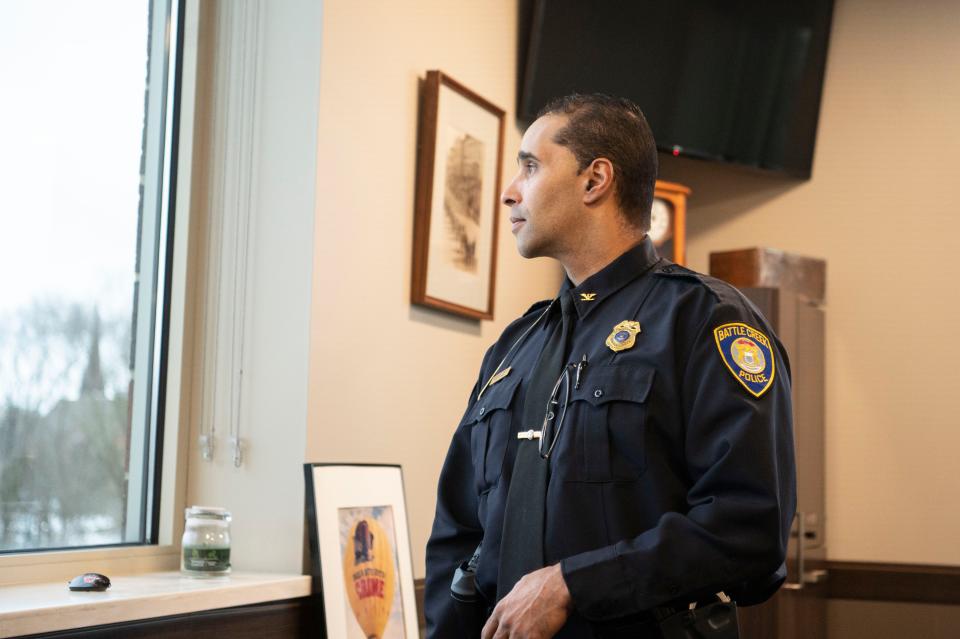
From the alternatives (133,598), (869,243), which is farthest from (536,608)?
(869,243)

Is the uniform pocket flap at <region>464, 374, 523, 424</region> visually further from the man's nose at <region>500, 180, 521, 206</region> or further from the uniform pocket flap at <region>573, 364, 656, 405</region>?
the man's nose at <region>500, 180, 521, 206</region>

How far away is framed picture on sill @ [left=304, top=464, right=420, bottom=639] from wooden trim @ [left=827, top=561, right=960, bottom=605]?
216 centimetres

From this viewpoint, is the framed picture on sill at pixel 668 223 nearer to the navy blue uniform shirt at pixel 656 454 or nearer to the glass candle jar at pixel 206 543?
the glass candle jar at pixel 206 543

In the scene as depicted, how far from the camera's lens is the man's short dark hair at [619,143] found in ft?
5.85

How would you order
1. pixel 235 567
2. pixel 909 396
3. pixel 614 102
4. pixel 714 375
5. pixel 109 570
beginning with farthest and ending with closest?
pixel 909 396
pixel 235 567
pixel 109 570
pixel 614 102
pixel 714 375

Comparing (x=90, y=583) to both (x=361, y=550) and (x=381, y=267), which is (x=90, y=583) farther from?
(x=381, y=267)

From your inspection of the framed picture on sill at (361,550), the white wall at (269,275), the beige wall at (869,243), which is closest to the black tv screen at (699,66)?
the beige wall at (869,243)

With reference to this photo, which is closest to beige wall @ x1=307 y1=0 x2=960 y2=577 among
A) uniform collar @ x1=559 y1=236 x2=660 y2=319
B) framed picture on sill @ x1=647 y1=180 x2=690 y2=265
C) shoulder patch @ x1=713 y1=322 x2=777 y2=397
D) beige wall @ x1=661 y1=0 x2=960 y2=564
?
beige wall @ x1=661 y1=0 x2=960 y2=564

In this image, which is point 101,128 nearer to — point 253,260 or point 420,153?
point 253,260

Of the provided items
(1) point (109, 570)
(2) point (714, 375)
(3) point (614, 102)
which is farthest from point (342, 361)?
(2) point (714, 375)

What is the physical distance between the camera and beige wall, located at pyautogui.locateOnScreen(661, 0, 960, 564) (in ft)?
14.0

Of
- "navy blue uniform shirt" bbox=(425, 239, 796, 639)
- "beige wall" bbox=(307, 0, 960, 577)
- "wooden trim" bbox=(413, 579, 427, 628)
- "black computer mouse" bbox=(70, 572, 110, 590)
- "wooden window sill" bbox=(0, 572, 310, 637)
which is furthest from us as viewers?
"beige wall" bbox=(307, 0, 960, 577)

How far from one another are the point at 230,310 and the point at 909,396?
2.81 m

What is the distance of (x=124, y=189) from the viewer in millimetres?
2684
